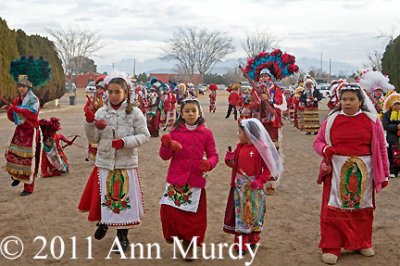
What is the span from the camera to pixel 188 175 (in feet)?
16.2

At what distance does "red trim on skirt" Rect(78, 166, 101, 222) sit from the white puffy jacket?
8.7 inches

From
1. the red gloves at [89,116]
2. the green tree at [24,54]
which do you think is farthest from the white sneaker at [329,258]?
the green tree at [24,54]

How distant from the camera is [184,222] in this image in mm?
4984

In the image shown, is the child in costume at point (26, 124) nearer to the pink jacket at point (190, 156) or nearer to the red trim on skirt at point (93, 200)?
the red trim on skirt at point (93, 200)

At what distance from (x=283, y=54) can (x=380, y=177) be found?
4.05 metres

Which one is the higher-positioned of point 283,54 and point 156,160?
point 283,54

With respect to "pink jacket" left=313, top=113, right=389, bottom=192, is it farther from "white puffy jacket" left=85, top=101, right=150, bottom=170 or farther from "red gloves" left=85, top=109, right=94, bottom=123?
"red gloves" left=85, top=109, right=94, bottom=123

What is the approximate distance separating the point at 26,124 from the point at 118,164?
9.73 ft

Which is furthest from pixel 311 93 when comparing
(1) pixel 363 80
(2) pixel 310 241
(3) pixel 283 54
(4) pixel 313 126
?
(2) pixel 310 241

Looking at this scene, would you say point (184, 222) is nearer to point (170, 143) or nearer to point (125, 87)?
point (170, 143)

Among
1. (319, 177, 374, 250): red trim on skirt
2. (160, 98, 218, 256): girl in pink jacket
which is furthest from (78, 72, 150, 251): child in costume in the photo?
(319, 177, 374, 250): red trim on skirt

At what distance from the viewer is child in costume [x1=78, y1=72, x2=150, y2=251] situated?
515 centimetres

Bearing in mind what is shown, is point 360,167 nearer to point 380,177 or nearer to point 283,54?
point 380,177

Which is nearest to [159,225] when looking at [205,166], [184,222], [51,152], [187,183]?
[184,222]
